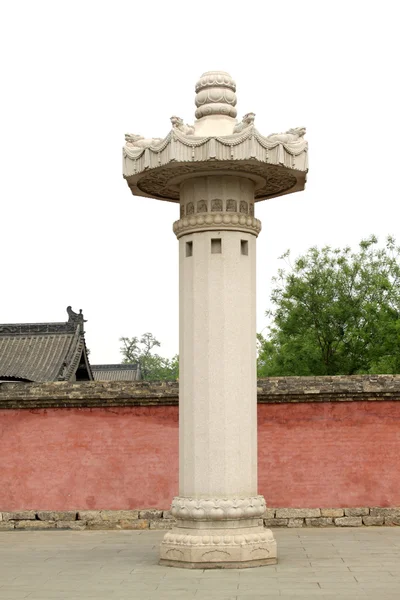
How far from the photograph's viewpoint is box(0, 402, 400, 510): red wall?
15.8 meters

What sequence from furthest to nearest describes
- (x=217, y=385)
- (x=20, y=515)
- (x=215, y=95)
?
1. (x=20, y=515)
2. (x=215, y=95)
3. (x=217, y=385)

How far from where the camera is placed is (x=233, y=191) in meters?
11.5

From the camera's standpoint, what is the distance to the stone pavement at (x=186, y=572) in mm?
9195

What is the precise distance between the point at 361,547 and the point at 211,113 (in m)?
6.14

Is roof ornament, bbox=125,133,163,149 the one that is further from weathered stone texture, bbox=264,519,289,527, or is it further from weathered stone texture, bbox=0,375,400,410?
weathered stone texture, bbox=264,519,289,527

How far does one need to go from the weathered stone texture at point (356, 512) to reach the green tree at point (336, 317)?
18592 mm

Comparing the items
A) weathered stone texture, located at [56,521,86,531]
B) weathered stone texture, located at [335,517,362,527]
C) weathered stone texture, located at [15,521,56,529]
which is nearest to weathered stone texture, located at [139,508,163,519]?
weathered stone texture, located at [56,521,86,531]

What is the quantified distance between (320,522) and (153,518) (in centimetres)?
276

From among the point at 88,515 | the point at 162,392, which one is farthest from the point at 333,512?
the point at 88,515

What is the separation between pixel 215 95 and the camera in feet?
37.8

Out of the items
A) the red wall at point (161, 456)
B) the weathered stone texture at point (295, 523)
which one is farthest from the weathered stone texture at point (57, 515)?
the weathered stone texture at point (295, 523)

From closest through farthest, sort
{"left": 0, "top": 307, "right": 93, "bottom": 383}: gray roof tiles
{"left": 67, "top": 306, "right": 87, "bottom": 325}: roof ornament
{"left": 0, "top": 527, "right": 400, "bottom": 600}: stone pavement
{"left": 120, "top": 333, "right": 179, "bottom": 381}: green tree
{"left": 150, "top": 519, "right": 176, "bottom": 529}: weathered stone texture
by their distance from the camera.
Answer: {"left": 0, "top": 527, "right": 400, "bottom": 600}: stone pavement → {"left": 150, "top": 519, "right": 176, "bottom": 529}: weathered stone texture → {"left": 0, "top": 307, "right": 93, "bottom": 383}: gray roof tiles → {"left": 67, "top": 306, "right": 87, "bottom": 325}: roof ornament → {"left": 120, "top": 333, "right": 179, "bottom": 381}: green tree

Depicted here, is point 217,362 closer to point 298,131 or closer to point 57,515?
point 298,131

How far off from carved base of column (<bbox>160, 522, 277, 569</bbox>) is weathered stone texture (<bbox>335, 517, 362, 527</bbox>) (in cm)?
484
